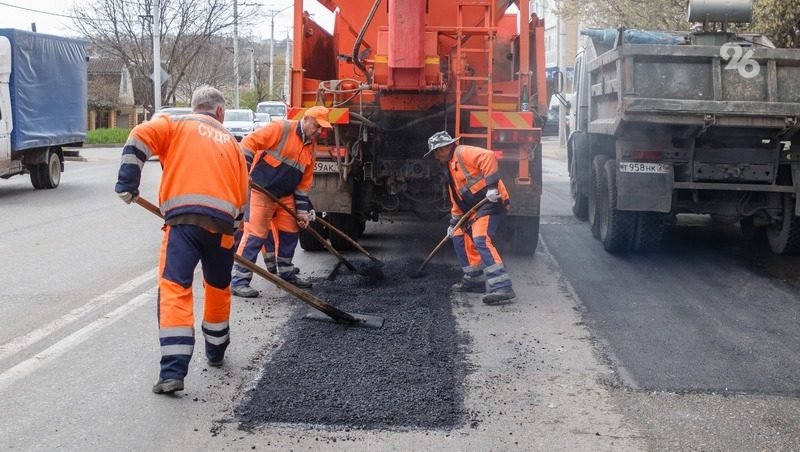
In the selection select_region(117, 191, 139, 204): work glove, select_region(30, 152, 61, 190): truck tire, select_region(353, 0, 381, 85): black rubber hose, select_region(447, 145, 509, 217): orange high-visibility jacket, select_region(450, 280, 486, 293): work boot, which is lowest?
select_region(450, 280, 486, 293): work boot

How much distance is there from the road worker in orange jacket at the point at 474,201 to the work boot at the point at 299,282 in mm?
1242

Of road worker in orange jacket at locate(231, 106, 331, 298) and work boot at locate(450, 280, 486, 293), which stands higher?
road worker in orange jacket at locate(231, 106, 331, 298)

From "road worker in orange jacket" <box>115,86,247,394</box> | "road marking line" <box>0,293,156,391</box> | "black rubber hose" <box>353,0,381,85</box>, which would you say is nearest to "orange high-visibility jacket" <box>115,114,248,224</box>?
"road worker in orange jacket" <box>115,86,247,394</box>

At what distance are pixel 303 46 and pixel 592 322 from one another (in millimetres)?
4256

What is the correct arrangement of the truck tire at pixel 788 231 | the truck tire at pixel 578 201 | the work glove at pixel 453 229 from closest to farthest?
the work glove at pixel 453 229, the truck tire at pixel 788 231, the truck tire at pixel 578 201

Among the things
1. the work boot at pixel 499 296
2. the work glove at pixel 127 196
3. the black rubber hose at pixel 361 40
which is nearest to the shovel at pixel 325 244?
the work boot at pixel 499 296

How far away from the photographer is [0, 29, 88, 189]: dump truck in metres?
15.2

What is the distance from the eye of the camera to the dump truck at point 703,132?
789cm

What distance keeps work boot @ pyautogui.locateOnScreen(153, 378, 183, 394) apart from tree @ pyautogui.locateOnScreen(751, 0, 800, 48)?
33.4 ft

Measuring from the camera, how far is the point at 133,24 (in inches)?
1495

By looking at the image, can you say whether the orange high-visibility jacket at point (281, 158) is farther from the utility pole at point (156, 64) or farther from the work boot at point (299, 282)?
the utility pole at point (156, 64)

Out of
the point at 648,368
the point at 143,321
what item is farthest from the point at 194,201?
the point at 648,368

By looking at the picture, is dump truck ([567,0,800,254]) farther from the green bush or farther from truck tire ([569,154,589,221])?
the green bush

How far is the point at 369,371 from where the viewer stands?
200 inches
